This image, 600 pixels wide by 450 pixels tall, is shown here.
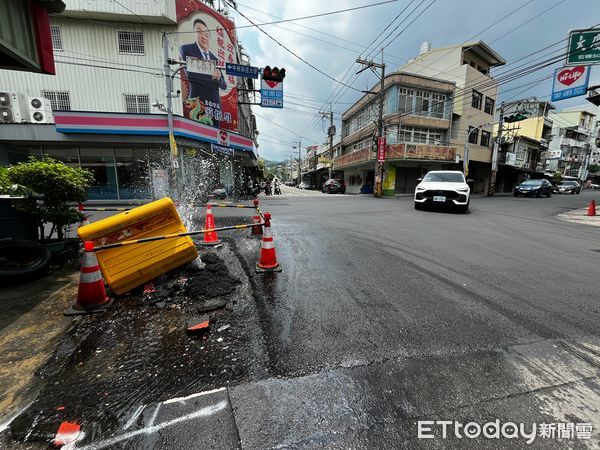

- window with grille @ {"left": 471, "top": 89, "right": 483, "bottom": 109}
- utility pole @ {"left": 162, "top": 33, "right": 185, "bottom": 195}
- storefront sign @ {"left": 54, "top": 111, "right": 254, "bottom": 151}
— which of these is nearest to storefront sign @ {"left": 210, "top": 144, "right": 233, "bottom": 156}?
storefront sign @ {"left": 54, "top": 111, "right": 254, "bottom": 151}

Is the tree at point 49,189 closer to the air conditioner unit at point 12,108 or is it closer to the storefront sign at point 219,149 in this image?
the storefront sign at point 219,149

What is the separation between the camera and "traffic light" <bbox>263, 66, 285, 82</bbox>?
45.3 feet

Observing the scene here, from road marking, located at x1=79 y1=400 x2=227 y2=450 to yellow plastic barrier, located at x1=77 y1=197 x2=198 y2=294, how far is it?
90.4 inches

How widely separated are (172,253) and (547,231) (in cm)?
1055

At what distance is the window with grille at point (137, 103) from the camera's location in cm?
1783

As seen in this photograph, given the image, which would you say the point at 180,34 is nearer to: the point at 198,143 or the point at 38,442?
the point at 198,143

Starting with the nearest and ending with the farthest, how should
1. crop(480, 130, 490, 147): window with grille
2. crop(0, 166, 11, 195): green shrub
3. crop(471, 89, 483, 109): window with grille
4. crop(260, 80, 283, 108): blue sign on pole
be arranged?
1. crop(0, 166, 11, 195): green shrub
2. crop(260, 80, 283, 108): blue sign on pole
3. crop(471, 89, 483, 109): window with grille
4. crop(480, 130, 490, 147): window with grille

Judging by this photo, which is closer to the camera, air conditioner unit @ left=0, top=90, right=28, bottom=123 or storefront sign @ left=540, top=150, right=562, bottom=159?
air conditioner unit @ left=0, top=90, right=28, bottom=123

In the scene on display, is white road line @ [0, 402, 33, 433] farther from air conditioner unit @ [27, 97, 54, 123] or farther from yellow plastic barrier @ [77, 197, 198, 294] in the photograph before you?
air conditioner unit @ [27, 97, 54, 123]

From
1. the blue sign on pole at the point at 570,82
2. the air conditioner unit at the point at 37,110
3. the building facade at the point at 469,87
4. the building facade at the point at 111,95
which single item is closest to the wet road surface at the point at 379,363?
the blue sign on pole at the point at 570,82

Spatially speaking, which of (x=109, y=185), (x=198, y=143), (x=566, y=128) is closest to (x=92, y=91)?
(x=109, y=185)

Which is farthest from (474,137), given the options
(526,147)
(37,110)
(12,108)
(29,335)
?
(12,108)

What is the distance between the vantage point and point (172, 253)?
3934 millimetres

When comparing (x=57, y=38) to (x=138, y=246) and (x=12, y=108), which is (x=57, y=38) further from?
(x=138, y=246)
